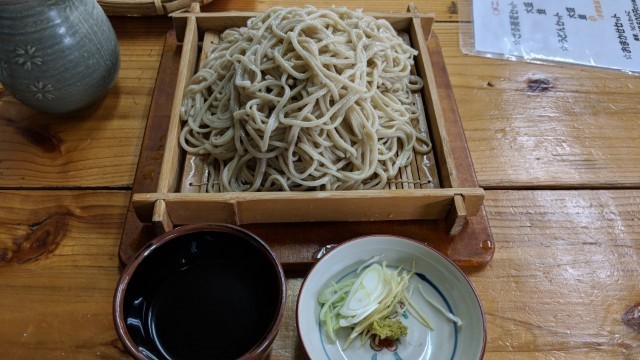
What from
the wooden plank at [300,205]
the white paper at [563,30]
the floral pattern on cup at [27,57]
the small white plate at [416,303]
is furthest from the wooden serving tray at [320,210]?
the white paper at [563,30]

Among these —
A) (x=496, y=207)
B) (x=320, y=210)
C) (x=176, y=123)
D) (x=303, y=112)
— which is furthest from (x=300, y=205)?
(x=496, y=207)

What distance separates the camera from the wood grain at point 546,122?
1426mm

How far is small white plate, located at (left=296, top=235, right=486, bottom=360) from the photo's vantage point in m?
1.01

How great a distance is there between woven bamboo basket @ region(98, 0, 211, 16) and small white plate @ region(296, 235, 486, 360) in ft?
3.85

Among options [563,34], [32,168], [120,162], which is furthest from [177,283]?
[563,34]

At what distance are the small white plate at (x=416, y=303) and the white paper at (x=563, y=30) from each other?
99 centimetres

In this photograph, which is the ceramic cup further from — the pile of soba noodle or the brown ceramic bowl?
the brown ceramic bowl

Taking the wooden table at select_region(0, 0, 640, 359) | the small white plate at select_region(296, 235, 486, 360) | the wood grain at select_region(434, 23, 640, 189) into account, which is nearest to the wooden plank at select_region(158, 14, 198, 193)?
the wooden table at select_region(0, 0, 640, 359)

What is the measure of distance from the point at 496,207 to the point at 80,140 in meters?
1.23

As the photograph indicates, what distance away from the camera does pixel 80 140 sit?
147 cm

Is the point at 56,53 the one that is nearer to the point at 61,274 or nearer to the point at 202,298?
the point at 61,274

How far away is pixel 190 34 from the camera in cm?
157

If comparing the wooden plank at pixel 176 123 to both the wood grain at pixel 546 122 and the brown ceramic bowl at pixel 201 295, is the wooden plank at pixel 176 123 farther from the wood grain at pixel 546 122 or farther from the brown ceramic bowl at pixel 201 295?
the wood grain at pixel 546 122

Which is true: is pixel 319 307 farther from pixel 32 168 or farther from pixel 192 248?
pixel 32 168
